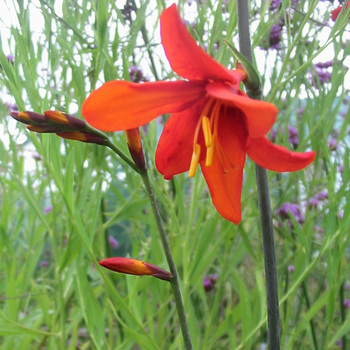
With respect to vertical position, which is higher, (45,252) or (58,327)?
(58,327)

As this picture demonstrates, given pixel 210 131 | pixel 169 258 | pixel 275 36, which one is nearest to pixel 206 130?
pixel 210 131

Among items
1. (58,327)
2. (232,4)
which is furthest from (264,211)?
(58,327)

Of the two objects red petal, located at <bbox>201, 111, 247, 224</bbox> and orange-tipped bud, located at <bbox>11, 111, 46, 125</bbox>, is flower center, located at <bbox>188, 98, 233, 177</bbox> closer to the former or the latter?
red petal, located at <bbox>201, 111, 247, 224</bbox>

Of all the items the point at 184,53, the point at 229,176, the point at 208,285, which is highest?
the point at 184,53

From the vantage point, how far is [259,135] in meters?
0.37

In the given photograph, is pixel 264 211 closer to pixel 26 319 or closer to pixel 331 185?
pixel 331 185

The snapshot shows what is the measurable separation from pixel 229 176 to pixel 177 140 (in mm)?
56

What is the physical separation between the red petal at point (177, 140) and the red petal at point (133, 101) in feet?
0.06

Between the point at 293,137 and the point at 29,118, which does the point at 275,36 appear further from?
the point at 29,118

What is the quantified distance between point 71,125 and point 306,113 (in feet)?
2.46

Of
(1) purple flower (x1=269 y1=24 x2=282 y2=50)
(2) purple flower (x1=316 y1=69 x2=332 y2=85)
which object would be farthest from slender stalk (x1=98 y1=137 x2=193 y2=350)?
(2) purple flower (x1=316 y1=69 x2=332 y2=85)

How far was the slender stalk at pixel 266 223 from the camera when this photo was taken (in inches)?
18.6

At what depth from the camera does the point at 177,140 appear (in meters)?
0.46

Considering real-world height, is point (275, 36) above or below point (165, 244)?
above
